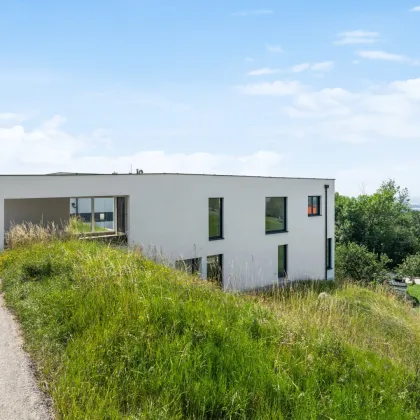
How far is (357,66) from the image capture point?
12.1m

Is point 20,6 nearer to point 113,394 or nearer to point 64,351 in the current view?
point 64,351

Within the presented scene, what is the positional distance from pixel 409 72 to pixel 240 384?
45.1ft

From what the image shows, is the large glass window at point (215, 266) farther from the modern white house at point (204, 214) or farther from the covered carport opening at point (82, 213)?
the covered carport opening at point (82, 213)

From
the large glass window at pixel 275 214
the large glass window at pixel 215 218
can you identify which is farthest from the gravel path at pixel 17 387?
the large glass window at pixel 275 214

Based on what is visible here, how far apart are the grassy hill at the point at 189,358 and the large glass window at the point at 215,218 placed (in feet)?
31.9

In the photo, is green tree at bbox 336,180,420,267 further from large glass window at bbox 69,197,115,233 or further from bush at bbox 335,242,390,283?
large glass window at bbox 69,197,115,233

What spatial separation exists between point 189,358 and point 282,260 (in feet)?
49.9

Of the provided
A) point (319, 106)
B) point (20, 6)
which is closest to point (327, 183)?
point (319, 106)

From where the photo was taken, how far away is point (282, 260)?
18.2 meters

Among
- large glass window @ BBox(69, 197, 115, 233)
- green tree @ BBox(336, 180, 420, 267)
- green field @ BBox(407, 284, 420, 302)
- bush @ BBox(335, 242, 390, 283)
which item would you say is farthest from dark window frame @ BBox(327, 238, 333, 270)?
green tree @ BBox(336, 180, 420, 267)

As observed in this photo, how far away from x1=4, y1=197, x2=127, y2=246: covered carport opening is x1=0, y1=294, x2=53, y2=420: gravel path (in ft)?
27.3

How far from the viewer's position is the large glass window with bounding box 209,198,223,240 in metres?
15.5

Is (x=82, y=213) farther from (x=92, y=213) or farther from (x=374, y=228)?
(x=374, y=228)

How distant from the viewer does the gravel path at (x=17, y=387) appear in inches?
119
